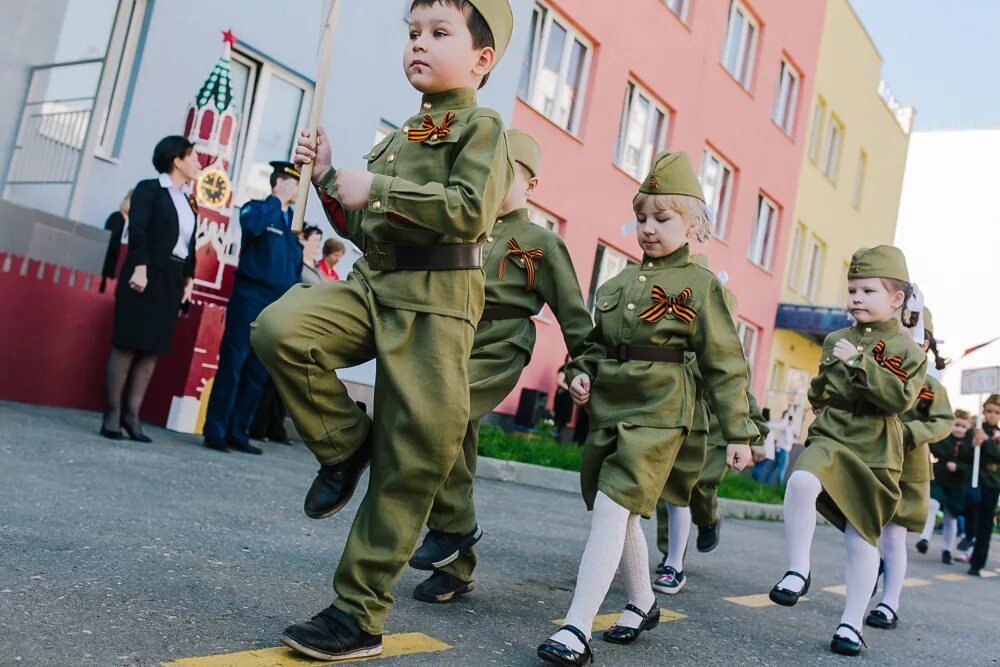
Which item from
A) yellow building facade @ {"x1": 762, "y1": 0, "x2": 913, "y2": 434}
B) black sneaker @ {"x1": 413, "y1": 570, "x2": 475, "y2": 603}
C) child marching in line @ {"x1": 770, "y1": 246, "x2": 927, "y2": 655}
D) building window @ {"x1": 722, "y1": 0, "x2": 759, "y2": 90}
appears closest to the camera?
black sneaker @ {"x1": 413, "y1": 570, "x2": 475, "y2": 603}

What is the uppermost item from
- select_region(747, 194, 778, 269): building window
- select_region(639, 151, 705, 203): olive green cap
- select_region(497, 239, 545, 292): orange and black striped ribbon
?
select_region(747, 194, 778, 269): building window

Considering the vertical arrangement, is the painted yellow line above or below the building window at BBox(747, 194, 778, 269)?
below

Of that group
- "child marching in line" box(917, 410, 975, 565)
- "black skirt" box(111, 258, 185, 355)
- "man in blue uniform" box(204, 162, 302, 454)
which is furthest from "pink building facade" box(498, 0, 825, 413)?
"black skirt" box(111, 258, 185, 355)

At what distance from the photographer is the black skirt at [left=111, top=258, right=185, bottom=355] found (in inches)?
313

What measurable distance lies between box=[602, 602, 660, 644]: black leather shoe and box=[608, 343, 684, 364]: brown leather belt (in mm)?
973

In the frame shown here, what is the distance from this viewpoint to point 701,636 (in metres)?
4.80

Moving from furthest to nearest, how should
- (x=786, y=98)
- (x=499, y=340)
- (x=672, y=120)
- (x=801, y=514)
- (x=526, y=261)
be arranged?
(x=786, y=98)
(x=672, y=120)
(x=801, y=514)
(x=526, y=261)
(x=499, y=340)

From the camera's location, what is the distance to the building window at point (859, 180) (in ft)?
105

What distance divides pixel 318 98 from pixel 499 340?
161 centimetres

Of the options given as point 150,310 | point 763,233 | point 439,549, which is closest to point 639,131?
point 763,233

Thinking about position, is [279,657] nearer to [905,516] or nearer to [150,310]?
[905,516]

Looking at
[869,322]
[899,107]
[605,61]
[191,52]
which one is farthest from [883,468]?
[899,107]

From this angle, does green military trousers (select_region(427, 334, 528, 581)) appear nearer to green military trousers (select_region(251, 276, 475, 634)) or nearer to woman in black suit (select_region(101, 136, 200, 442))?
green military trousers (select_region(251, 276, 475, 634))

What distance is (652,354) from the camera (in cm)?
439
